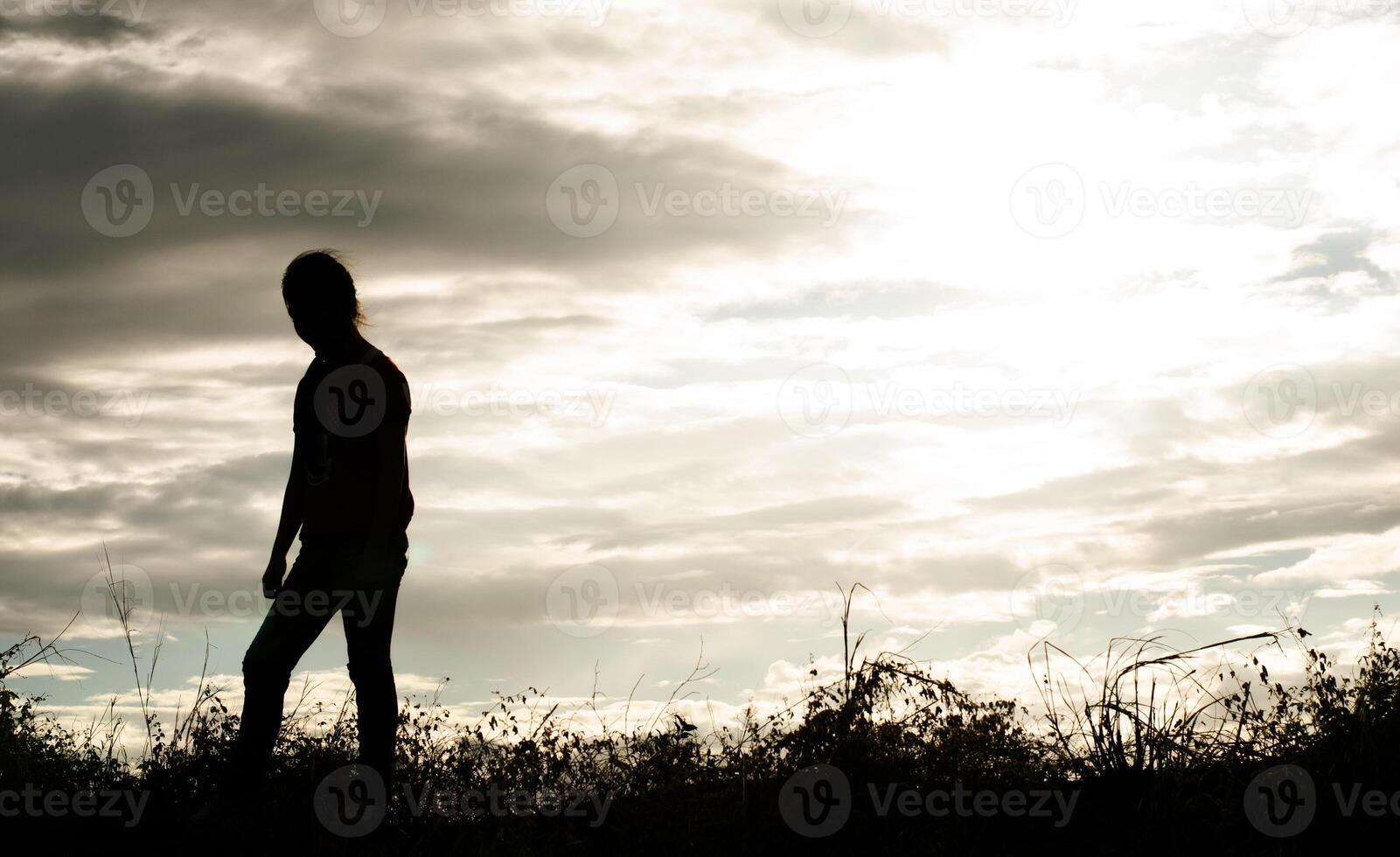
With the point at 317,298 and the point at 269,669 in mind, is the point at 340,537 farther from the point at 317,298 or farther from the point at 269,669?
the point at 317,298

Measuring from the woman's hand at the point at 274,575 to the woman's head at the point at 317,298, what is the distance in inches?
43.4

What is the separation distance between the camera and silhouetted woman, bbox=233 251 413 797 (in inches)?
204

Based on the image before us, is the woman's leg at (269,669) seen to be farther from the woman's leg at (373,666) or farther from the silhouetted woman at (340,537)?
the woman's leg at (373,666)

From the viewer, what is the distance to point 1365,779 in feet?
18.2

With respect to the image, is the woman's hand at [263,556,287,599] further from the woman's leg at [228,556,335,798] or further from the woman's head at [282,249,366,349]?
the woman's head at [282,249,366,349]

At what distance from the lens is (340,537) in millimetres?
5234

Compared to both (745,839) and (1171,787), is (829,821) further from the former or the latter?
(1171,787)

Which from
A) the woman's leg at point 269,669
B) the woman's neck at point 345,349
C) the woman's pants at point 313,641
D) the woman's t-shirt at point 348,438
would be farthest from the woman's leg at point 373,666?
the woman's neck at point 345,349

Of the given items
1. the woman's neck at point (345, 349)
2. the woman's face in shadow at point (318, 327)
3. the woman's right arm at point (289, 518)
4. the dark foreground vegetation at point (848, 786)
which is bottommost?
the dark foreground vegetation at point (848, 786)

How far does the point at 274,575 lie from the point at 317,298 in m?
1.40

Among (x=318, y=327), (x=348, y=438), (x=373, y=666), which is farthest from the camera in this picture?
(x=318, y=327)

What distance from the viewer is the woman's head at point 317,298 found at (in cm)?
544

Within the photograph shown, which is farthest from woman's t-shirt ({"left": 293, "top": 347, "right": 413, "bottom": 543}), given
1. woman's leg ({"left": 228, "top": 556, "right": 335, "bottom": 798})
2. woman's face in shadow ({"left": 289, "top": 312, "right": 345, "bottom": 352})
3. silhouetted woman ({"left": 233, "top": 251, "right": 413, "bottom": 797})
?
woman's leg ({"left": 228, "top": 556, "right": 335, "bottom": 798})

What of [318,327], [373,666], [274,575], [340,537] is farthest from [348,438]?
[373,666]
